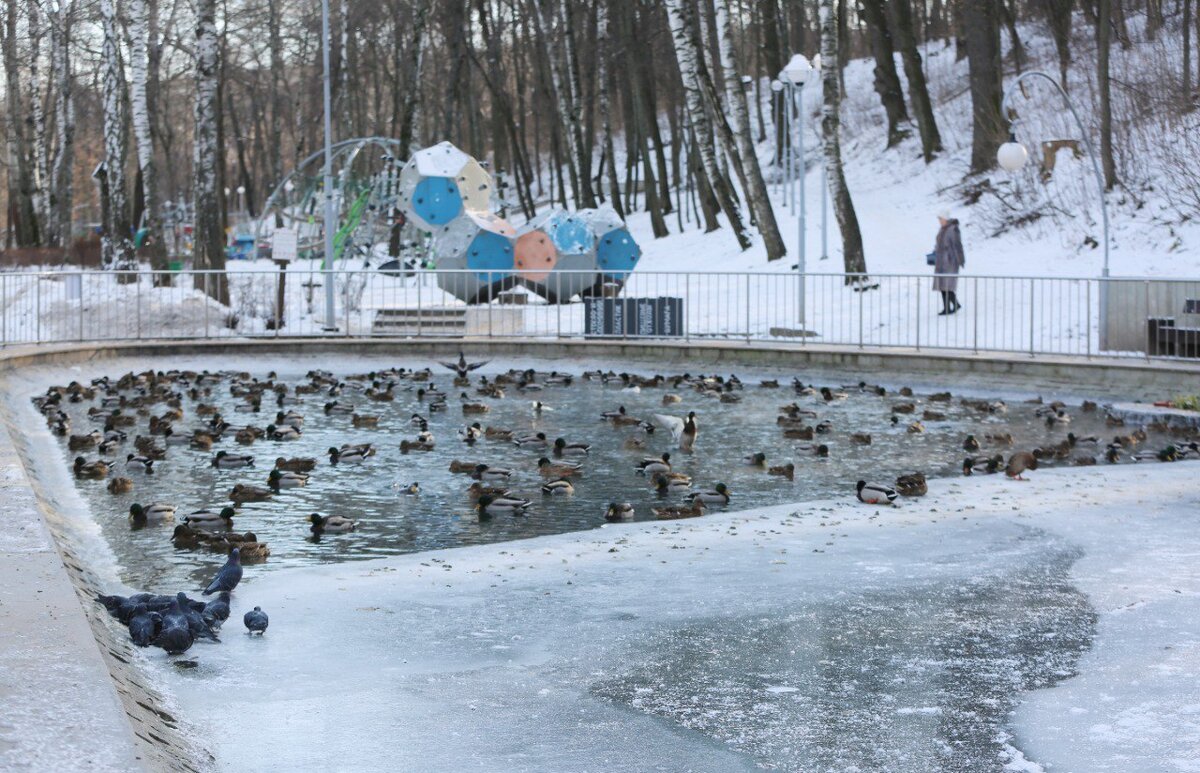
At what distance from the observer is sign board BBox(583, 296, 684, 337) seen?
2617 centimetres

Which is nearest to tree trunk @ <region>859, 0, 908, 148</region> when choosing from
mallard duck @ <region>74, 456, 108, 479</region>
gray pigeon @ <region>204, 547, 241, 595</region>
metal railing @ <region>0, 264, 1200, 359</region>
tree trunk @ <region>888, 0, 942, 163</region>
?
tree trunk @ <region>888, 0, 942, 163</region>

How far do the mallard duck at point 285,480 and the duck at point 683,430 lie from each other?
4.12 metres

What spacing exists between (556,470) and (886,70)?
3150cm

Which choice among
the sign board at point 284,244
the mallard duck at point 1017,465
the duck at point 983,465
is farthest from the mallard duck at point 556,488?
the sign board at point 284,244

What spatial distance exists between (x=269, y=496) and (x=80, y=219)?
3203 inches

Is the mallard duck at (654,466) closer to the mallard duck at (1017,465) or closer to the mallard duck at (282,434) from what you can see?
the mallard duck at (1017,465)

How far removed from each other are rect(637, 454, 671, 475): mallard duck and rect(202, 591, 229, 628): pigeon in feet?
19.4

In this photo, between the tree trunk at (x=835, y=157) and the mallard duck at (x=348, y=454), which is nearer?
the mallard duck at (x=348, y=454)

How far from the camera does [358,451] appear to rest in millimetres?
14094

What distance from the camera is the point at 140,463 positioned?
13438mm

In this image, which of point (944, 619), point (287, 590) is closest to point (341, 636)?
point (287, 590)

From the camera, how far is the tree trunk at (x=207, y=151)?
1144 inches

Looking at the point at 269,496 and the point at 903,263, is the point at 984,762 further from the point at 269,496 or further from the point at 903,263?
the point at 903,263

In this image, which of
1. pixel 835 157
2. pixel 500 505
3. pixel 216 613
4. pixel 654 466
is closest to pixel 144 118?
pixel 835 157
